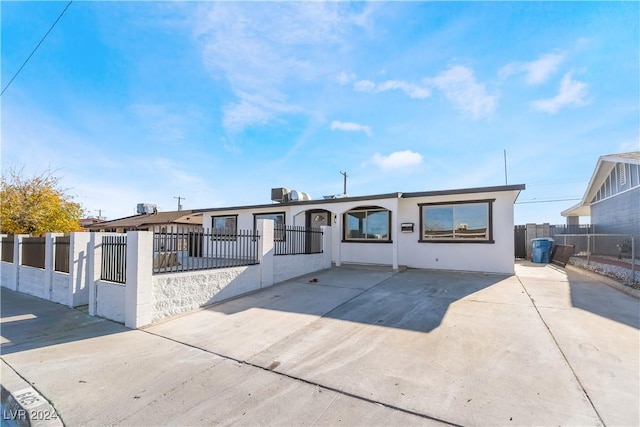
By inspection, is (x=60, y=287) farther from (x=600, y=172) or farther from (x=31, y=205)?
(x=600, y=172)

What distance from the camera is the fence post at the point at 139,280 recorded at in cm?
533

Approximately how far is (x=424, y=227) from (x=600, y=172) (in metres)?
11.8

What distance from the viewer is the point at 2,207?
38.5ft

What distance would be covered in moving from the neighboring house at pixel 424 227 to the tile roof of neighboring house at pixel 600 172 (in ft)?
20.6

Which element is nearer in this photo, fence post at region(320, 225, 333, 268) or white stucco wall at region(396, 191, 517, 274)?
white stucco wall at region(396, 191, 517, 274)

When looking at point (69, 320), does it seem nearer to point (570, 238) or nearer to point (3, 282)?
point (3, 282)

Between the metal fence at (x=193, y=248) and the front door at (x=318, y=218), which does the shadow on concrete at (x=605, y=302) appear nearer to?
the metal fence at (x=193, y=248)

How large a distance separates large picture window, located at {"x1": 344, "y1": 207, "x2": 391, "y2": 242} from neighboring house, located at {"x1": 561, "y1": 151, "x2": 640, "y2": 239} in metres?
9.30

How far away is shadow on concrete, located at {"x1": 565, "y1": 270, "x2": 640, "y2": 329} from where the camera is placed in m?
5.27

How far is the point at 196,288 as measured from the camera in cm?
641

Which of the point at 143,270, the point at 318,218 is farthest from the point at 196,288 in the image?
the point at 318,218

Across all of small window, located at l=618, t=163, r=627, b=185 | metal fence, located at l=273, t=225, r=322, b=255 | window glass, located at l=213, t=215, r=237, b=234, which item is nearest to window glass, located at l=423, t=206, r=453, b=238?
metal fence, located at l=273, t=225, r=322, b=255

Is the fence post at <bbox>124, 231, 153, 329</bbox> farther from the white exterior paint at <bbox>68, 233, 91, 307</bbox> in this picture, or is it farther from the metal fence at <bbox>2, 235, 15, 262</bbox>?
the metal fence at <bbox>2, 235, 15, 262</bbox>

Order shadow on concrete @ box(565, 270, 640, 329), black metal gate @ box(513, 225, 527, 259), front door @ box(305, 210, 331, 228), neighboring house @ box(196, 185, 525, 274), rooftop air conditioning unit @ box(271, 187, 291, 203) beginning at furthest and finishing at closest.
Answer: black metal gate @ box(513, 225, 527, 259) < rooftop air conditioning unit @ box(271, 187, 291, 203) < front door @ box(305, 210, 331, 228) < neighboring house @ box(196, 185, 525, 274) < shadow on concrete @ box(565, 270, 640, 329)
